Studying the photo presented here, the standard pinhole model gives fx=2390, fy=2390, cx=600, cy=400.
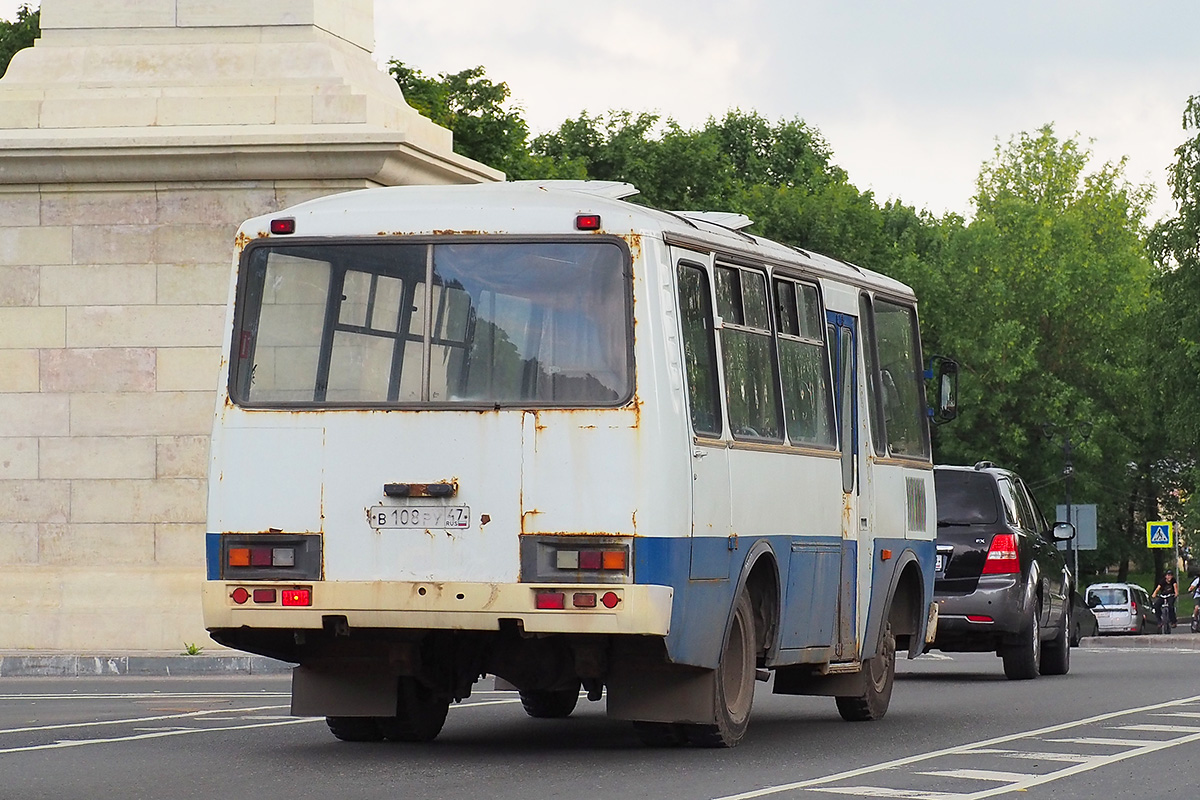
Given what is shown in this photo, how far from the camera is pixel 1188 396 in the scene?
185ft

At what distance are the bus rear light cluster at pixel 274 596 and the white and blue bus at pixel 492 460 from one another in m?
0.01

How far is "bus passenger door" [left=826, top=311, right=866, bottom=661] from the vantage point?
48.7ft

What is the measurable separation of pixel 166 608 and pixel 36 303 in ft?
11.2

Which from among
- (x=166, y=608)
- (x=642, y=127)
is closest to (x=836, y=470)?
(x=166, y=608)

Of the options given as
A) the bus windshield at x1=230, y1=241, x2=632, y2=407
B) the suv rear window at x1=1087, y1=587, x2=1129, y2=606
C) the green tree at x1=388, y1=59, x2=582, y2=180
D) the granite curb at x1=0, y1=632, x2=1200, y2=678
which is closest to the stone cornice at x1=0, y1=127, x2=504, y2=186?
the granite curb at x1=0, y1=632, x2=1200, y2=678

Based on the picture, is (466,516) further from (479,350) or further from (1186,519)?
(1186,519)

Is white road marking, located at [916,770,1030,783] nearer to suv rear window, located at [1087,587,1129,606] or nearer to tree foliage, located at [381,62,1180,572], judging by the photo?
tree foliage, located at [381,62,1180,572]

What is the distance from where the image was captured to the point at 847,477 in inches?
592

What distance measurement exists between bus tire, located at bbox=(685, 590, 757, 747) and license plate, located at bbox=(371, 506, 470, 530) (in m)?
1.63

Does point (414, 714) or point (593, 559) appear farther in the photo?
point (414, 714)

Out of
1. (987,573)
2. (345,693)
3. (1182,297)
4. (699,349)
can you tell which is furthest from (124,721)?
(1182,297)

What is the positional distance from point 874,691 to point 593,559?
15.1ft

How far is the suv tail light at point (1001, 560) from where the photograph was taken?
73.0ft

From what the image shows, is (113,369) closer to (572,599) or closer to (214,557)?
(214,557)
